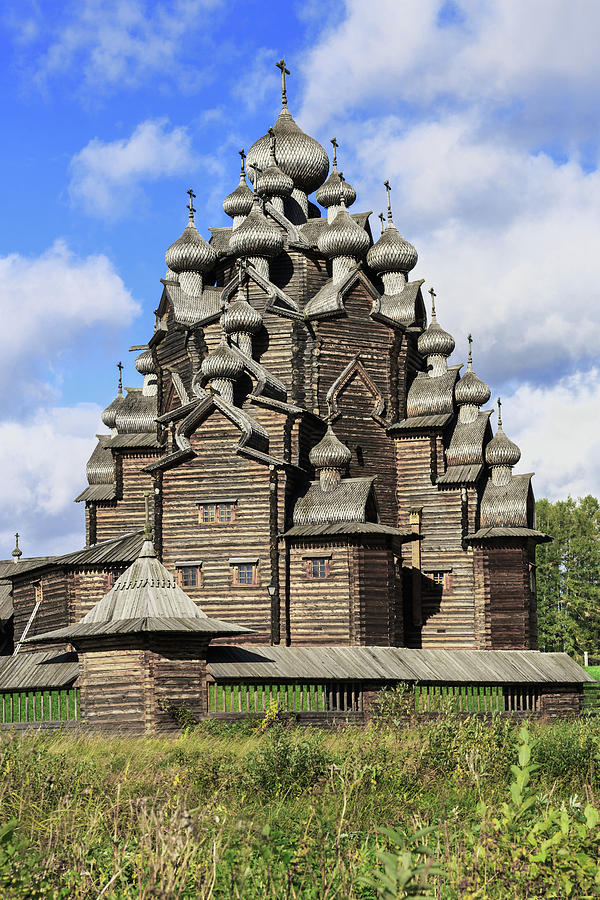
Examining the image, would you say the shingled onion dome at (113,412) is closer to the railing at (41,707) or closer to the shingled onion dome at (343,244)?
the shingled onion dome at (343,244)

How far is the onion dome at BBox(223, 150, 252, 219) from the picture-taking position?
34.8 m

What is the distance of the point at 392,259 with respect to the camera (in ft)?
112

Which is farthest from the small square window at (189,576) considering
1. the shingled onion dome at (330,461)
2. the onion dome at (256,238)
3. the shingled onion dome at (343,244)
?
the shingled onion dome at (343,244)

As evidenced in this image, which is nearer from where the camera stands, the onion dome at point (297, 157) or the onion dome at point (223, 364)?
the onion dome at point (223, 364)

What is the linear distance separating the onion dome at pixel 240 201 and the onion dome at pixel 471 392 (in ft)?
29.3

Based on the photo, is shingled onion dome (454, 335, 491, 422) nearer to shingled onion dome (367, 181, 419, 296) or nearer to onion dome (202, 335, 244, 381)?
shingled onion dome (367, 181, 419, 296)

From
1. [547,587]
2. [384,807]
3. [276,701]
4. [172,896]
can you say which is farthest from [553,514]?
[172,896]

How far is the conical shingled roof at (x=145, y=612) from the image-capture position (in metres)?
19.8

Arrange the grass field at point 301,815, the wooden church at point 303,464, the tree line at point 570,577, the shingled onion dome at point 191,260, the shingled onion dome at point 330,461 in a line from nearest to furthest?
the grass field at point 301,815
the wooden church at point 303,464
the shingled onion dome at point 330,461
the shingled onion dome at point 191,260
the tree line at point 570,577

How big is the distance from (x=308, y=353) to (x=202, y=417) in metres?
4.46

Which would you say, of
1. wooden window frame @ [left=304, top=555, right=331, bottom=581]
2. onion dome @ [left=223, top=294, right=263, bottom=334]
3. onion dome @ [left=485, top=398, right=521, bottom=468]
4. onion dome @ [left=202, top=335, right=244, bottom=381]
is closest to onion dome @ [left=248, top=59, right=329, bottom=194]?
onion dome @ [left=223, top=294, right=263, bottom=334]

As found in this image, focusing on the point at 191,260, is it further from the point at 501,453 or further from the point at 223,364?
the point at 501,453

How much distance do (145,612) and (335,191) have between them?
780 inches

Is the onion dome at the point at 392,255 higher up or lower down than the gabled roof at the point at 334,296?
higher up
